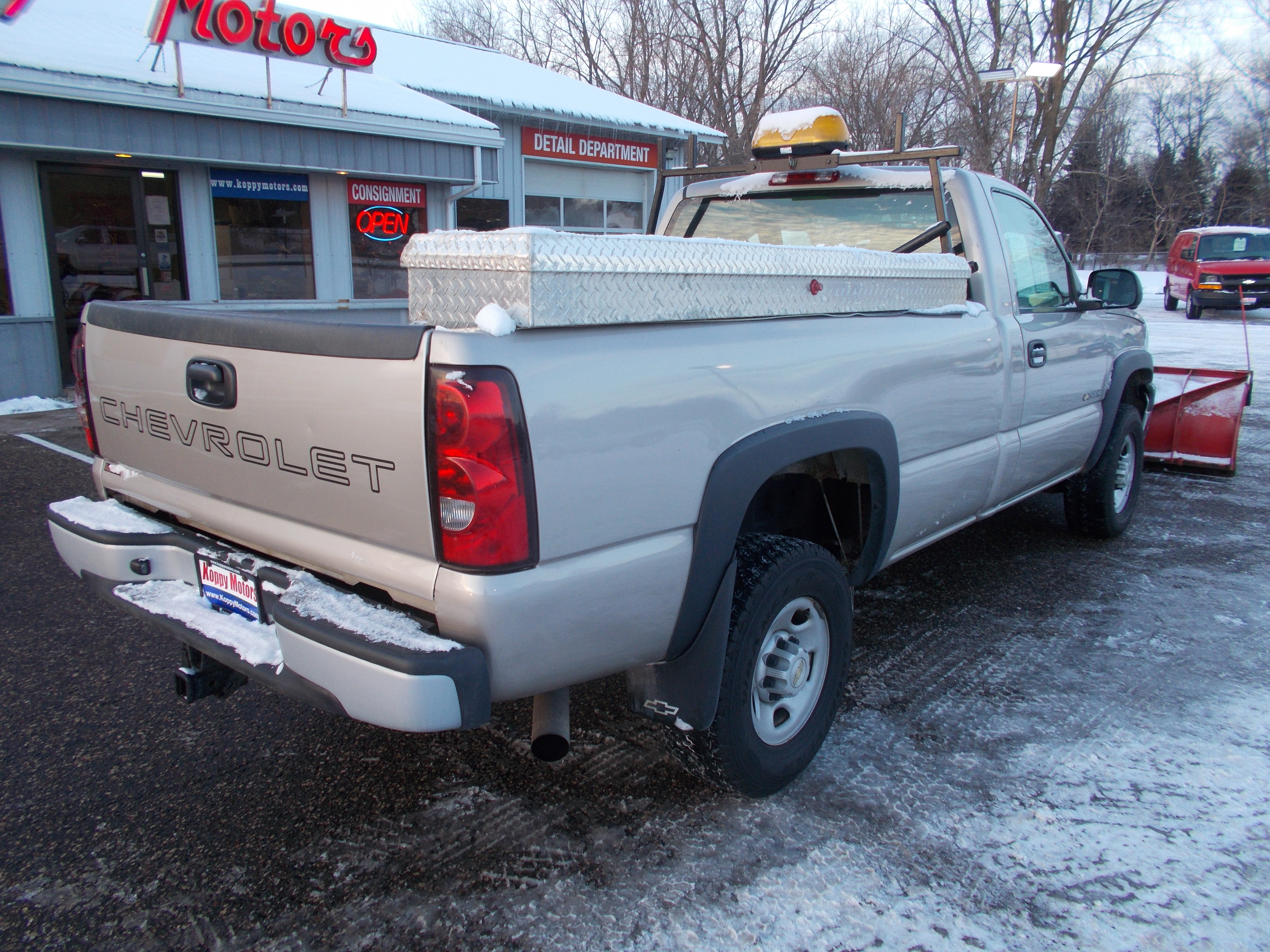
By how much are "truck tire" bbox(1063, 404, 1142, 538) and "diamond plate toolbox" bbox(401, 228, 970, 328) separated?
117 inches

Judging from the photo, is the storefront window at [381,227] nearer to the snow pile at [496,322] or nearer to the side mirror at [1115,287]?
the side mirror at [1115,287]

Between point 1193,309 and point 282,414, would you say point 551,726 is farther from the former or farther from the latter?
point 1193,309

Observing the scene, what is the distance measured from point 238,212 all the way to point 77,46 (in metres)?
2.23

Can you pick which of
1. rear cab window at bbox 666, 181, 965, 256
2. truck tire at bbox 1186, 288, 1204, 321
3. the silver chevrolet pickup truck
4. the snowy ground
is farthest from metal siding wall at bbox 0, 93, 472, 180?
truck tire at bbox 1186, 288, 1204, 321

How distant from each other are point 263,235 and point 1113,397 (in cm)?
991

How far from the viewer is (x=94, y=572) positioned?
8.70 ft

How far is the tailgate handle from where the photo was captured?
7.39 feet

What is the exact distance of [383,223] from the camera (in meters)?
12.2

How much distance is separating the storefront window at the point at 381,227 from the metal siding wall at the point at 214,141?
56cm

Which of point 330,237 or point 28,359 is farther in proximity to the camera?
point 330,237

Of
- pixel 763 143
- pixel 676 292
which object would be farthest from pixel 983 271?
pixel 676 292

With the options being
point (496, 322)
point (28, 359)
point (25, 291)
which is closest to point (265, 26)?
point (25, 291)

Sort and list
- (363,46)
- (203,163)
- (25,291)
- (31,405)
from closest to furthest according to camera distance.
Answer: (31,405), (25,291), (203,163), (363,46)

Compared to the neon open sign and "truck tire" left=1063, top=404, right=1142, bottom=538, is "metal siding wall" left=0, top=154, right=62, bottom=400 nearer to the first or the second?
the neon open sign
